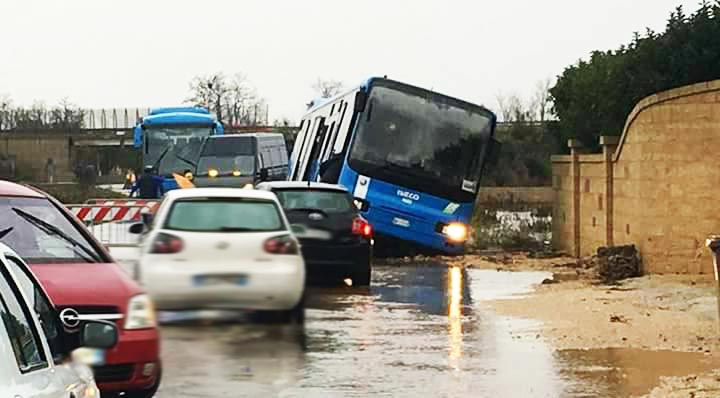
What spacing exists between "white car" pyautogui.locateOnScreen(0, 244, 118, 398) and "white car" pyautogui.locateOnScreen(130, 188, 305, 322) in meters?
4.14

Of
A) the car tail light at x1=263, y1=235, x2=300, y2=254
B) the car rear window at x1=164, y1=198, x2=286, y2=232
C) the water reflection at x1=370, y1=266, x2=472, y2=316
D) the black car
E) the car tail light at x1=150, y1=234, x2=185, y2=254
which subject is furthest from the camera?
the water reflection at x1=370, y1=266, x2=472, y2=316

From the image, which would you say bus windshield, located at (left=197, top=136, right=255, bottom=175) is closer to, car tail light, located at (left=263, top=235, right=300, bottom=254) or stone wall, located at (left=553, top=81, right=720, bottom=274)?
stone wall, located at (left=553, top=81, right=720, bottom=274)

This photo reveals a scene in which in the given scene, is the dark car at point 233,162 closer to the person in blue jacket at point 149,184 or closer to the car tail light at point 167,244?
the person in blue jacket at point 149,184

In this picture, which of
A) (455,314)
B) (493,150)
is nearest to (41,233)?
(455,314)

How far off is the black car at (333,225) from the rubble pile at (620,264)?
4258 mm

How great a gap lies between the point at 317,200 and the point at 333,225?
0.43 metres

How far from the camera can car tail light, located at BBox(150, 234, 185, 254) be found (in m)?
12.2

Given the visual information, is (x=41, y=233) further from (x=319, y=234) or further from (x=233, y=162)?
(x=233, y=162)

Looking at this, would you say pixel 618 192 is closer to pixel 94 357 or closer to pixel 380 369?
pixel 380 369

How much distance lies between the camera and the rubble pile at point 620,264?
2322 centimetres

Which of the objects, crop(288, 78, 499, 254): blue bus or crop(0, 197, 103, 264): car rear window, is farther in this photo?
crop(288, 78, 499, 254): blue bus

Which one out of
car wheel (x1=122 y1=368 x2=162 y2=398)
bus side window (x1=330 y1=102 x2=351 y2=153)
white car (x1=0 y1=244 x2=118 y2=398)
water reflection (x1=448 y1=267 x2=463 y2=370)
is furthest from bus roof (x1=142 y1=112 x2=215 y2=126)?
white car (x1=0 y1=244 x2=118 y2=398)

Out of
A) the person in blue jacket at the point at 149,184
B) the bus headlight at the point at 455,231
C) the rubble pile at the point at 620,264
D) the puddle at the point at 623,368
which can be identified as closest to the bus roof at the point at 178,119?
the person in blue jacket at the point at 149,184

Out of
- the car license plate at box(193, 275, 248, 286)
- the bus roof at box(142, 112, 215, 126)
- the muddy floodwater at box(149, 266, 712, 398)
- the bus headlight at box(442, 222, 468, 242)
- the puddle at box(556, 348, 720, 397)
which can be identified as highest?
the bus roof at box(142, 112, 215, 126)
